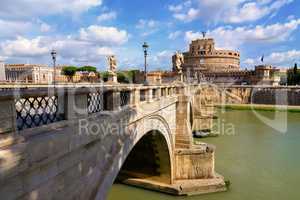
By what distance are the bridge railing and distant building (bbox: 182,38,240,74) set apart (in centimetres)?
6863

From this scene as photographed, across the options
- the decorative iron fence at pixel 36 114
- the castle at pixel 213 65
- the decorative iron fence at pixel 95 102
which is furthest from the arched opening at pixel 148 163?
the castle at pixel 213 65

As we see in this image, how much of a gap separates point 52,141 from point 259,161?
1465 centimetres

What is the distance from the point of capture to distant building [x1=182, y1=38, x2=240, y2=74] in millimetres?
74250

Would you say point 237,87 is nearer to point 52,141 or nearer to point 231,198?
point 231,198

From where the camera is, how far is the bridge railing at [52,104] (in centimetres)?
267

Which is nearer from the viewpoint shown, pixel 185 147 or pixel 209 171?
pixel 209 171

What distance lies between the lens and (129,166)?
1257 centimetres

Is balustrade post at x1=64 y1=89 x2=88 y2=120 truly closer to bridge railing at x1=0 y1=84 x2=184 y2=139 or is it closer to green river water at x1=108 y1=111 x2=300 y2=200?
bridge railing at x1=0 y1=84 x2=184 y2=139

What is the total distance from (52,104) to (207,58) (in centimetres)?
7478

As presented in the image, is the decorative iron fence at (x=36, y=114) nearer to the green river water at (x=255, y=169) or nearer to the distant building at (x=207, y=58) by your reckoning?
the green river water at (x=255, y=169)

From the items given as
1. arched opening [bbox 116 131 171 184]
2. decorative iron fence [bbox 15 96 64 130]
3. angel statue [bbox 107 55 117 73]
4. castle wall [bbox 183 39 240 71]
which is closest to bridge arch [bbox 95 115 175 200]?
arched opening [bbox 116 131 171 184]

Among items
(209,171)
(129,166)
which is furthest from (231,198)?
(129,166)

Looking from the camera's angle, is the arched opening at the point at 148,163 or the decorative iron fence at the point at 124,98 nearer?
the decorative iron fence at the point at 124,98

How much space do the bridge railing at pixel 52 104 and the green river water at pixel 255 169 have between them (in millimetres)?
6857
